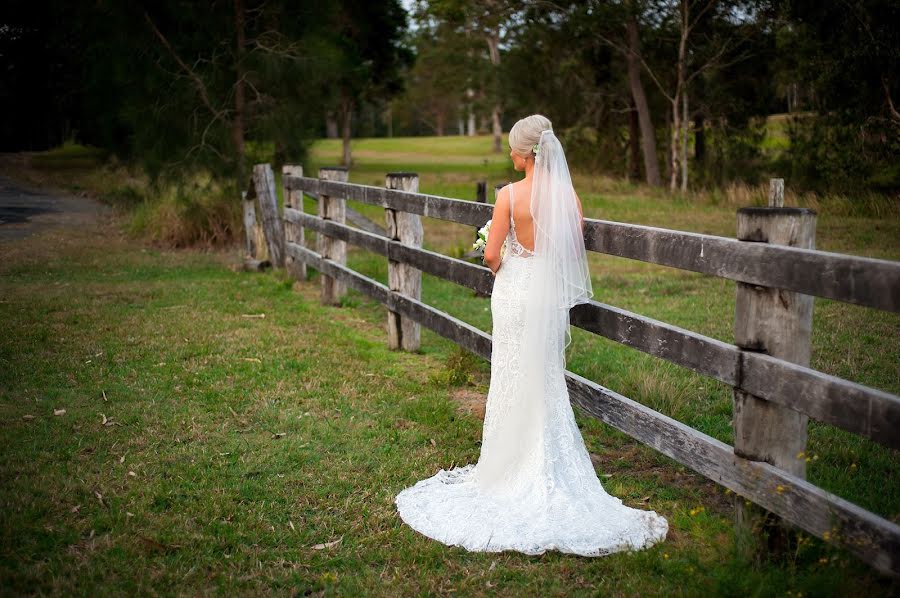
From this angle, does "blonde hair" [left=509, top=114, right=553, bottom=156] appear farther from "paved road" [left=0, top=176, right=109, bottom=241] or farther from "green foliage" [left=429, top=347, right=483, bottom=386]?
"paved road" [left=0, top=176, right=109, bottom=241]

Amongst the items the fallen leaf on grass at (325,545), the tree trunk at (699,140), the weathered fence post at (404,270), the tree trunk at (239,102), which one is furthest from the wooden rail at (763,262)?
the tree trunk at (699,140)

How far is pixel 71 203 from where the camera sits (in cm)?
2098

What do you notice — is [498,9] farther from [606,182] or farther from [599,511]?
[599,511]

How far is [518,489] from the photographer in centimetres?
452

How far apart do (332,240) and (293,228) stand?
5.85 ft

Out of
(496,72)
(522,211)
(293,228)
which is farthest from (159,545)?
(496,72)

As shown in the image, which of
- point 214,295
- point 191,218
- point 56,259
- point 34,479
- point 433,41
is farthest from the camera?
point 433,41

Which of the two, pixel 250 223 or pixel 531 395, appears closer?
pixel 531 395

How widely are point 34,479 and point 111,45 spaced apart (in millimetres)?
12714

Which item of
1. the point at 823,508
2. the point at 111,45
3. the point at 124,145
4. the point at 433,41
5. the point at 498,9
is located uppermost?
the point at 433,41

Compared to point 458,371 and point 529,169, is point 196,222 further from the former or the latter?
point 529,169

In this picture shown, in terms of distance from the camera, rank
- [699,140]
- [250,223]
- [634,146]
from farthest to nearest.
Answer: [634,146]
[699,140]
[250,223]

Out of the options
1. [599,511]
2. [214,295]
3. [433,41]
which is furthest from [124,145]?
[433,41]

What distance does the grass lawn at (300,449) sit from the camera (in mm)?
3807
